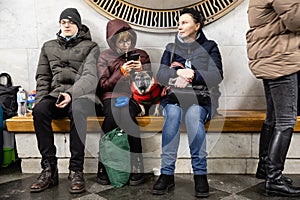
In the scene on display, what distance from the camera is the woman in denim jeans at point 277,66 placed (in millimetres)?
2266

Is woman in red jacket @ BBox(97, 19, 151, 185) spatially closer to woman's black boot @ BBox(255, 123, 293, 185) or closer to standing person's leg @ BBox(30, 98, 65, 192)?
standing person's leg @ BBox(30, 98, 65, 192)

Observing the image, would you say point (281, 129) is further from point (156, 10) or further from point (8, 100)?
point (8, 100)

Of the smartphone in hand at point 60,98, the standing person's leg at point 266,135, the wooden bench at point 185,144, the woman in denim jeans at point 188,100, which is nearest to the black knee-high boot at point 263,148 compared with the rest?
the standing person's leg at point 266,135

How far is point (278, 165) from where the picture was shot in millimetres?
2361

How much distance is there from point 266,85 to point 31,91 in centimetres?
187

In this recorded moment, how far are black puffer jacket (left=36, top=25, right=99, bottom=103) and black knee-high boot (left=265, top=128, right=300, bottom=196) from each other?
4.01ft

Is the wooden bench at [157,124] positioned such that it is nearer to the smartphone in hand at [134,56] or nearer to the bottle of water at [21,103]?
the bottle of water at [21,103]

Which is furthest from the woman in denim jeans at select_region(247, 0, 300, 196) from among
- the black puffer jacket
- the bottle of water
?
the bottle of water

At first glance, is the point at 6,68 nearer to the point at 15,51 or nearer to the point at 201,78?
the point at 15,51

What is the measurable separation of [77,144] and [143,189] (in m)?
0.50

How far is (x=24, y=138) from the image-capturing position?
2859 mm

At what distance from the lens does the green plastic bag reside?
8.38 feet

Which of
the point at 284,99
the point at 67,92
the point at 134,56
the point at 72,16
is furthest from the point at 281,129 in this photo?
the point at 72,16

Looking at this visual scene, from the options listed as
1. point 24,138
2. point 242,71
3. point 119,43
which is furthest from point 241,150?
point 24,138
